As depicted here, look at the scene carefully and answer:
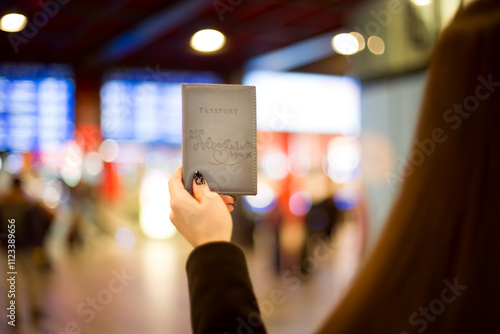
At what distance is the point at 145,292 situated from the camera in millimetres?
6746

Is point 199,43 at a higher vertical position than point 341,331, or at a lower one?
higher

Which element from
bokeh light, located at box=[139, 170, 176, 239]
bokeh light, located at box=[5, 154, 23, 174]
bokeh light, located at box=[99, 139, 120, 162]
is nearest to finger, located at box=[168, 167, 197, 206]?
bokeh light, located at box=[5, 154, 23, 174]

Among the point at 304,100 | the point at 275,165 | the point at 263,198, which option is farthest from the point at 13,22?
the point at 275,165

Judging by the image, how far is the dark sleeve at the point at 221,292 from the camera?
0.77 m

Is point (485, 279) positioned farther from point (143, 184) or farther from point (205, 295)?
point (143, 184)

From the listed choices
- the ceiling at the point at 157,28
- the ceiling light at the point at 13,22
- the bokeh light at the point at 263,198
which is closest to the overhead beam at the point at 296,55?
the ceiling at the point at 157,28

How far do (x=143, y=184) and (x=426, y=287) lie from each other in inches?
486

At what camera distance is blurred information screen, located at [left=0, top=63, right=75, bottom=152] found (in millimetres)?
8133

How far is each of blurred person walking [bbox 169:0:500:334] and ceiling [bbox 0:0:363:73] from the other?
18.9 feet

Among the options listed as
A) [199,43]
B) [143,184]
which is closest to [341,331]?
[199,43]

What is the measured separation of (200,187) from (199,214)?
3.2 inches

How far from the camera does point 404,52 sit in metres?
5.50

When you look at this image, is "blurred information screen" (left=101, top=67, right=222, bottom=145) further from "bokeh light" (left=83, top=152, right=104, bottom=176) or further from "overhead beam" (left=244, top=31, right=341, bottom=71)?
"overhead beam" (left=244, top=31, right=341, bottom=71)

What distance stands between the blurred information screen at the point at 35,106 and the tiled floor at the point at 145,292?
2.18m
